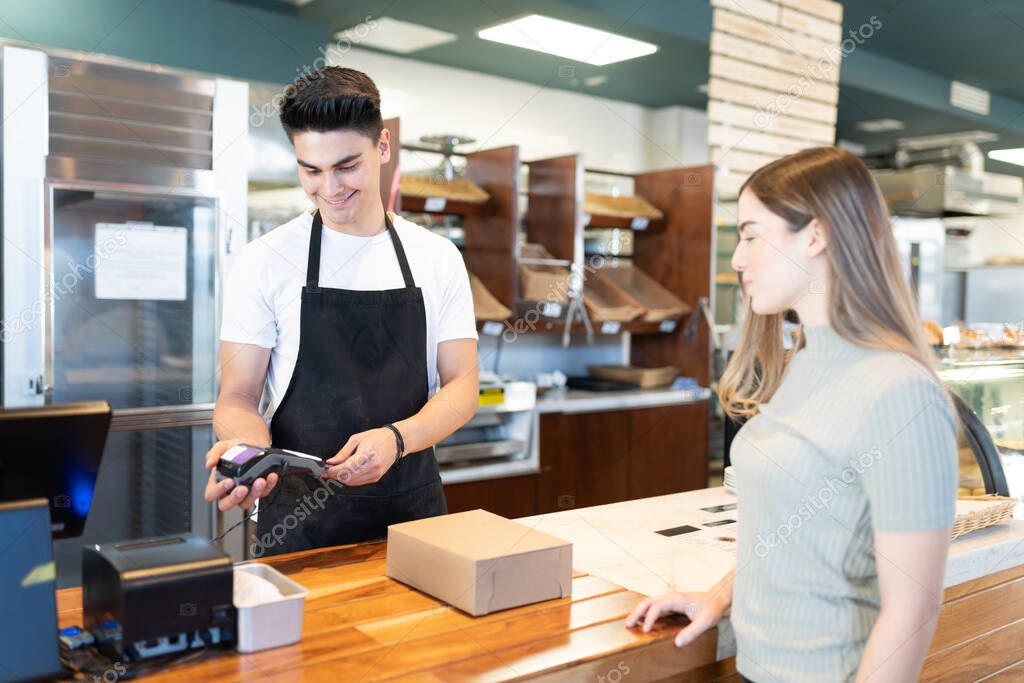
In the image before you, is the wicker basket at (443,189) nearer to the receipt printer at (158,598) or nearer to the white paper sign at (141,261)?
the white paper sign at (141,261)

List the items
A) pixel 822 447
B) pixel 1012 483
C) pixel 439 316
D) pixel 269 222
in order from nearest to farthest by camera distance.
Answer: pixel 822 447 < pixel 439 316 < pixel 1012 483 < pixel 269 222

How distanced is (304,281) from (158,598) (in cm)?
100

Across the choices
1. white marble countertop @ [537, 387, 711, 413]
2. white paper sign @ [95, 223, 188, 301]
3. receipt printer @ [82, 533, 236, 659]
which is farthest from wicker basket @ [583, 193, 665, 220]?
receipt printer @ [82, 533, 236, 659]

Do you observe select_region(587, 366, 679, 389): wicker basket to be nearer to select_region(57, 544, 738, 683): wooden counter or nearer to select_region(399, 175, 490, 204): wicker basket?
select_region(399, 175, 490, 204): wicker basket

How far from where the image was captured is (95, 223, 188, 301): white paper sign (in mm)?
3332

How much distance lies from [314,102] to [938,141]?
10.5 m

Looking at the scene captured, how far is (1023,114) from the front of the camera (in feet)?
32.0

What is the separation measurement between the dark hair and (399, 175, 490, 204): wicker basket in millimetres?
2425

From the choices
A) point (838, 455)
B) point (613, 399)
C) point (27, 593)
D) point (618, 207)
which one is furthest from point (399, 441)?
point (618, 207)

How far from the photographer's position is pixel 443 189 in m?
4.60

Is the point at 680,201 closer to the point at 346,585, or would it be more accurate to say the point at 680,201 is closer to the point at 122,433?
the point at 122,433

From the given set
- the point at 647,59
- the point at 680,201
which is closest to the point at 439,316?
the point at 680,201

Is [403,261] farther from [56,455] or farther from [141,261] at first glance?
[141,261]

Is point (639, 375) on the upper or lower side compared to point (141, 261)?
lower
